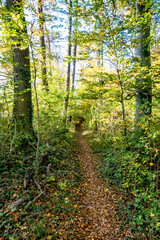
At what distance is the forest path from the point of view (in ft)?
9.60

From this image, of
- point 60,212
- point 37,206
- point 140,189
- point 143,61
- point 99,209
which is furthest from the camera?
point 143,61

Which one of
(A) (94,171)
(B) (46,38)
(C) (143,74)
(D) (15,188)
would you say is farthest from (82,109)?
(D) (15,188)

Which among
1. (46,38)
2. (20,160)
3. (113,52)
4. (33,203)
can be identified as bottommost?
(33,203)

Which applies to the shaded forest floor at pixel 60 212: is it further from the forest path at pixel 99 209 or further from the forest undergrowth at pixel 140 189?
the forest undergrowth at pixel 140 189

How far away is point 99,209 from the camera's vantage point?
3.57 metres

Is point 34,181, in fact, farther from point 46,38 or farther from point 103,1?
point 46,38

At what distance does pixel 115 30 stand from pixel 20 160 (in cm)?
578

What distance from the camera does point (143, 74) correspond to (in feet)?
12.1

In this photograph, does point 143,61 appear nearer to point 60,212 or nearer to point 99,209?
point 99,209

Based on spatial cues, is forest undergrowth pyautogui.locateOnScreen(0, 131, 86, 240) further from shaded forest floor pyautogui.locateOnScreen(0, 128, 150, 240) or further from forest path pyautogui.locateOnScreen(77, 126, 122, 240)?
forest path pyautogui.locateOnScreen(77, 126, 122, 240)

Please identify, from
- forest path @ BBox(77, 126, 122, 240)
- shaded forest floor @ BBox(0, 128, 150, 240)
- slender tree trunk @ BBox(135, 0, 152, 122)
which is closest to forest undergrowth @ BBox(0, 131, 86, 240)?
shaded forest floor @ BBox(0, 128, 150, 240)

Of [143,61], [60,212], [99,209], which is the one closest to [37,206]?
[60,212]

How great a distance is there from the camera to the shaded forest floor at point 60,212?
8.11 feet

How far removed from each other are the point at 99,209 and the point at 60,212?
4.13 ft
